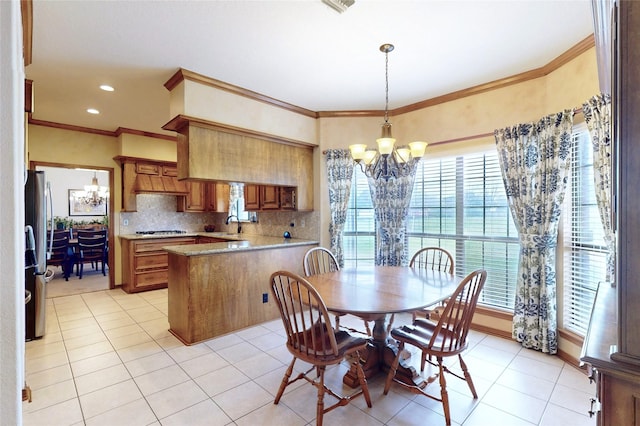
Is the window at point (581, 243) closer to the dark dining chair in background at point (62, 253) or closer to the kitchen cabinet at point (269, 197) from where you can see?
the kitchen cabinet at point (269, 197)

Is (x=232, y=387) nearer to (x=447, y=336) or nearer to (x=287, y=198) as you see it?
(x=447, y=336)

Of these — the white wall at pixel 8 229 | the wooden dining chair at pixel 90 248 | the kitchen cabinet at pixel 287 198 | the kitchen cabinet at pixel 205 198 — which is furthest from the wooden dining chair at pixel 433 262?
the wooden dining chair at pixel 90 248

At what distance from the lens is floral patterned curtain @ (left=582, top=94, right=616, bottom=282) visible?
2.22m

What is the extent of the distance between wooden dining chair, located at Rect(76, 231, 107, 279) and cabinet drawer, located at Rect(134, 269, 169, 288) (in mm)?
2123

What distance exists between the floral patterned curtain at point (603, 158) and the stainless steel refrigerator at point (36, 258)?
17.4ft

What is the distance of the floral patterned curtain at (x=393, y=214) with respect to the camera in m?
3.93

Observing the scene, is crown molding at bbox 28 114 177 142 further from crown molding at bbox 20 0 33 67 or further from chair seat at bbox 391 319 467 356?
chair seat at bbox 391 319 467 356

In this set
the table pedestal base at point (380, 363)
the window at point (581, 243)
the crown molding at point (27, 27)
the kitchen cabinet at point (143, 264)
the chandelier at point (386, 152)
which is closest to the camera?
the crown molding at point (27, 27)

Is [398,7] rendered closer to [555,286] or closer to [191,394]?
[555,286]

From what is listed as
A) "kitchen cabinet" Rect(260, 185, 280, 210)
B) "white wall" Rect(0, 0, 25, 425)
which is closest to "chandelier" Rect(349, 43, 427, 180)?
"kitchen cabinet" Rect(260, 185, 280, 210)

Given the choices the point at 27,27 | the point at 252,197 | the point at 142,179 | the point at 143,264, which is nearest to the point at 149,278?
the point at 143,264

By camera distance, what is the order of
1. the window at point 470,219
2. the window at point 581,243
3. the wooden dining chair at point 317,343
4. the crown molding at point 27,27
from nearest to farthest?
1. the wooden dining chair at point 317,343
2. the crown molding at point 27,27
3. the window at point 581,243
4. the window at point 470,219

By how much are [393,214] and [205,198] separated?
411 centimetres

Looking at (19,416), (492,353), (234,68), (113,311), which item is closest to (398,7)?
(234,68)
